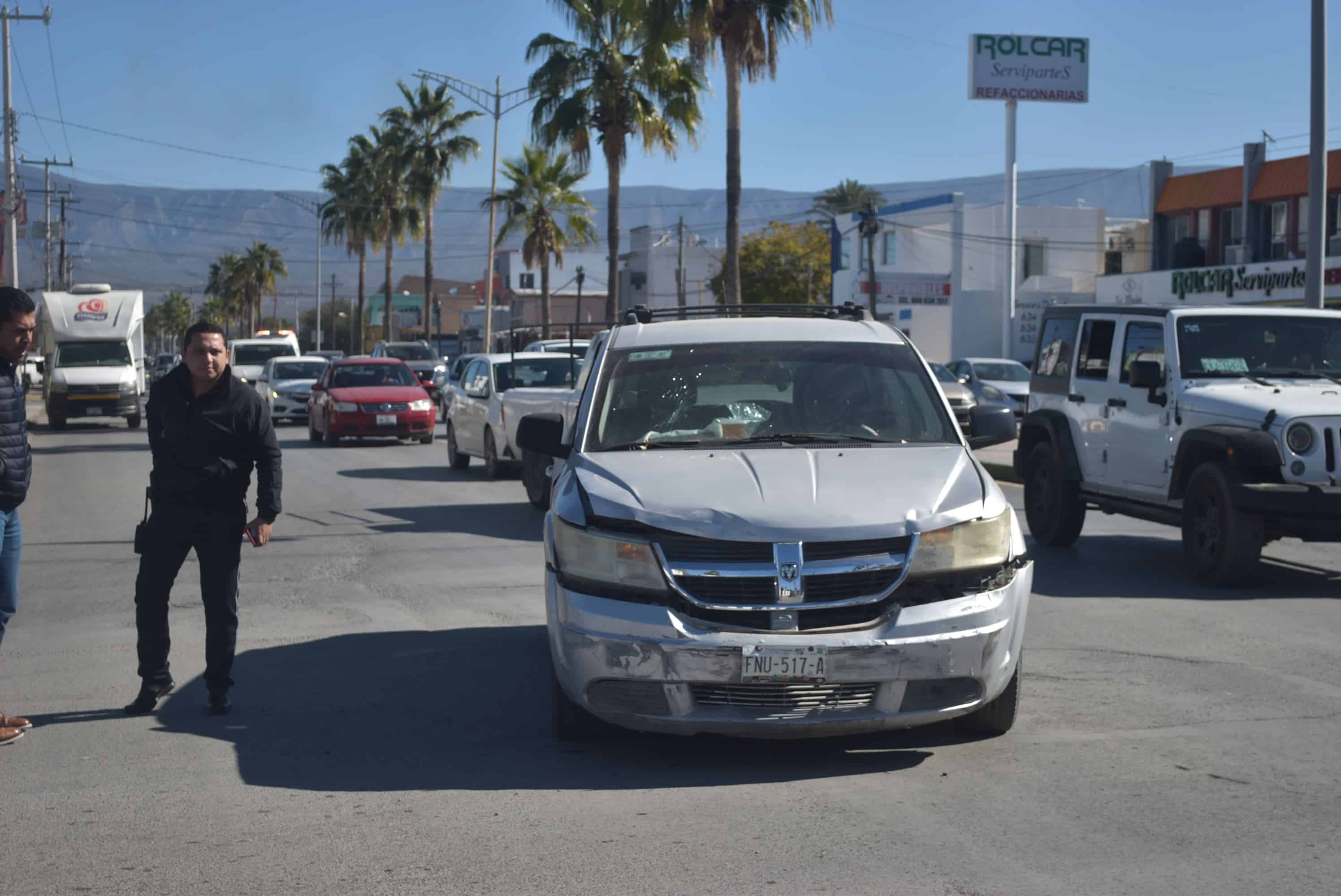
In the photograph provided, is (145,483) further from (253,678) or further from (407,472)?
(253,678)

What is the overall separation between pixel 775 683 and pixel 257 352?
3603 centimetres

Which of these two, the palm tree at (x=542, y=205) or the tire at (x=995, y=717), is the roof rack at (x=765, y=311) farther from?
the palm tree at (x=542, y=205)

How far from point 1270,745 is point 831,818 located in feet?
7.13

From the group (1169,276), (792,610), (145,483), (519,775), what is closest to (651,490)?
(792,610)

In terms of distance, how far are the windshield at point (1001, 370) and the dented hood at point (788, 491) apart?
93.9 ft

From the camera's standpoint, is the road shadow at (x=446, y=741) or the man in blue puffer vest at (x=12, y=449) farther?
the man in blue puffer vest at (x=12, y=449)

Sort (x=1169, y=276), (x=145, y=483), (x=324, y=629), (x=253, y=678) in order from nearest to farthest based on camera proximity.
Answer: (x=253, y=678), (x=324, y=629), (x=145, y=483), (x=1169, y=276)

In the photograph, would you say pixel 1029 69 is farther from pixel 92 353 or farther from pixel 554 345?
pixel 92 353

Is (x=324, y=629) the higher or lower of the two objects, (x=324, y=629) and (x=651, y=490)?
the lower

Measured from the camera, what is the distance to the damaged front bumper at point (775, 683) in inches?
219

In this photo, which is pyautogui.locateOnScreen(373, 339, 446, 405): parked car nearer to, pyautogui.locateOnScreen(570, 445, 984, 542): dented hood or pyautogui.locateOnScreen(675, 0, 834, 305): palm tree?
pyautogui.locateOnScreen(675, 0, 834, 305): palm tree

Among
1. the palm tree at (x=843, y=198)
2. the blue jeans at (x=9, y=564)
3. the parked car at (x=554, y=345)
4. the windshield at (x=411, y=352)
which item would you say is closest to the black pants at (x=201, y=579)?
the blue jeans at (x=9, y=564)

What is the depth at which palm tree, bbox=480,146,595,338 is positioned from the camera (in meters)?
48.9

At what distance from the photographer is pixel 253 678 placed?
780 cm
